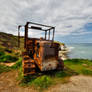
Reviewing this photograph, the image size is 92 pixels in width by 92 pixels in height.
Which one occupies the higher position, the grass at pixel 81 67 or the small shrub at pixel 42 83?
the small shrub at pixel 42 83

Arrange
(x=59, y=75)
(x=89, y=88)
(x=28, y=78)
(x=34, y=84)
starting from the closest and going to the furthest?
1. (x=89, y=88)
2. (x=34, y=84)
3. (x=28, y=78)
4. (x=59, y=75)

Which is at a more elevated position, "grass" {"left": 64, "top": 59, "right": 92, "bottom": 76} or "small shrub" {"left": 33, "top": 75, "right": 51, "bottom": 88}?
"small shrub" {"left": 33, "top": 75, "right": 51, "bottom": 88}

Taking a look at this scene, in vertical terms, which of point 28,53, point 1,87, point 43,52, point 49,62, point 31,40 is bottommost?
point 1,87

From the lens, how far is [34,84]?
3.97 meters

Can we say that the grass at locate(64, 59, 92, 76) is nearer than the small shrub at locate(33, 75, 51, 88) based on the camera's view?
No

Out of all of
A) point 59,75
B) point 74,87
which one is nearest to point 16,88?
point 59,75

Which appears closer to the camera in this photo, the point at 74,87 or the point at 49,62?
the point at 74,87

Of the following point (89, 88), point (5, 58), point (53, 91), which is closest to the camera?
point (53, 91)

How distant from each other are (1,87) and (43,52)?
11.3 ft

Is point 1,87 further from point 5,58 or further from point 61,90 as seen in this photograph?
point 5,58

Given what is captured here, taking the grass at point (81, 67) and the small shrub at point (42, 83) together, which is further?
the grass at point (81, 67)

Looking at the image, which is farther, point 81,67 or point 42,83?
point 81,67

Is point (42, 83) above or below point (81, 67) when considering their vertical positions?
above

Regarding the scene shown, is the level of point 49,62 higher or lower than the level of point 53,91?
higher
